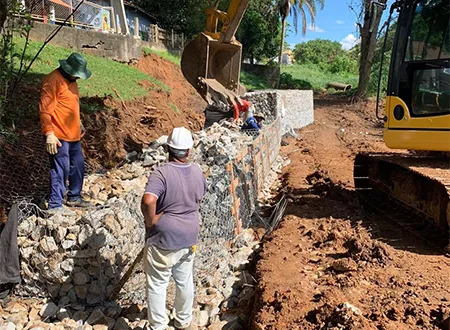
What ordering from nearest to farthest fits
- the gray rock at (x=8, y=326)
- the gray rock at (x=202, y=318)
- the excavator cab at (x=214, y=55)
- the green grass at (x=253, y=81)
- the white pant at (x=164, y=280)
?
the white pant at (x=164, y=280) → the gray rock at (x=8, y=326) → the gray rock at (x=202, y=318) → the excavator cab at (x=214, y=55) → the green grass at (x=253, y=81)

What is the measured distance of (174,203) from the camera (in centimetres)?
347

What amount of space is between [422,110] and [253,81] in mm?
25119

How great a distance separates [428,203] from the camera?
539cm

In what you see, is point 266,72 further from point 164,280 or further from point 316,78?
Answer: point 164,280

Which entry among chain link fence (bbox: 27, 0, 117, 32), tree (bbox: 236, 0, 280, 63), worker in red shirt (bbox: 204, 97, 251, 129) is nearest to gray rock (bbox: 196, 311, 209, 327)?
worker in red shirt (bbox: 204, 97, 251, 129)

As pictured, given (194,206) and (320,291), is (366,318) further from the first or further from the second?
(194,206)

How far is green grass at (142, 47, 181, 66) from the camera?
19.2 m

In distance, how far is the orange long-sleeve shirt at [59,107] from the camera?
471 cm

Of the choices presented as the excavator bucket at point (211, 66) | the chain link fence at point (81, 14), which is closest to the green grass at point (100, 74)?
the chain link fence at point (81, 14)

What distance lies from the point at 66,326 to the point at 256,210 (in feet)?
11.2

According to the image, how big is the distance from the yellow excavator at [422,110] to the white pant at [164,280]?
2.93 m

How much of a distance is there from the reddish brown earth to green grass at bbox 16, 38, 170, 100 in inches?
231

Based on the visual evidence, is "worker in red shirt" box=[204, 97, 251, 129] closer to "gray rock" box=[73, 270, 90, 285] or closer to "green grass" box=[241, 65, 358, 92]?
"gray rock" box=[73, 270, 90, 285]

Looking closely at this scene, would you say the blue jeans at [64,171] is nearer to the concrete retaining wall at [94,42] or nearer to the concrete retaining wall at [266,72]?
the concrete retaining wall at [94,42]
